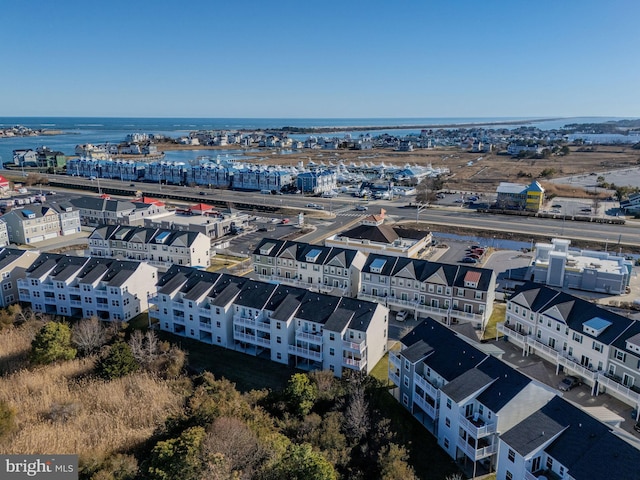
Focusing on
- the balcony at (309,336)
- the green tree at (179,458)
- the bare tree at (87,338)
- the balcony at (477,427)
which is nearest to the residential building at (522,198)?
Answer: the balcony at (309,336)

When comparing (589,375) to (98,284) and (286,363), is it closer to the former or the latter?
(286,363)

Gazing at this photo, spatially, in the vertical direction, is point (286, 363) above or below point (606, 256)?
below

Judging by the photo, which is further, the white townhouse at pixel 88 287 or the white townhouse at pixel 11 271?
the white townhouse at pixel 11 271

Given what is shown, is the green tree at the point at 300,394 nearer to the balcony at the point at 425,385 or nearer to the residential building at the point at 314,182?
the balcony at the point at 425,385

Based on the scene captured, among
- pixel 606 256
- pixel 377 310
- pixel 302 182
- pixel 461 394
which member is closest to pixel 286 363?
pixel 377 310

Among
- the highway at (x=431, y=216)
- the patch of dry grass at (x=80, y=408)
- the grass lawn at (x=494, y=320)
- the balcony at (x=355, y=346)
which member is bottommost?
the patch of dry grass at (x=80, y=408)

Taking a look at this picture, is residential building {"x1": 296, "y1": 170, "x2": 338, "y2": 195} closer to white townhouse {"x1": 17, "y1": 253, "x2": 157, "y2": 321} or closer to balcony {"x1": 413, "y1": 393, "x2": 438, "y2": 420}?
white townhouse {"x1": 17, "y1": 253, "x2": 157, "y2": 321}

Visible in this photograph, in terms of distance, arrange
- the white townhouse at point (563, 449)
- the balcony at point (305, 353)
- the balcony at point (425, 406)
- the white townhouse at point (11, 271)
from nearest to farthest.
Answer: the white townhouse at point (563, 449), the balcony at point (425, 406), the balcony at point (305, 353), the white townhouse at point (11, 271)
